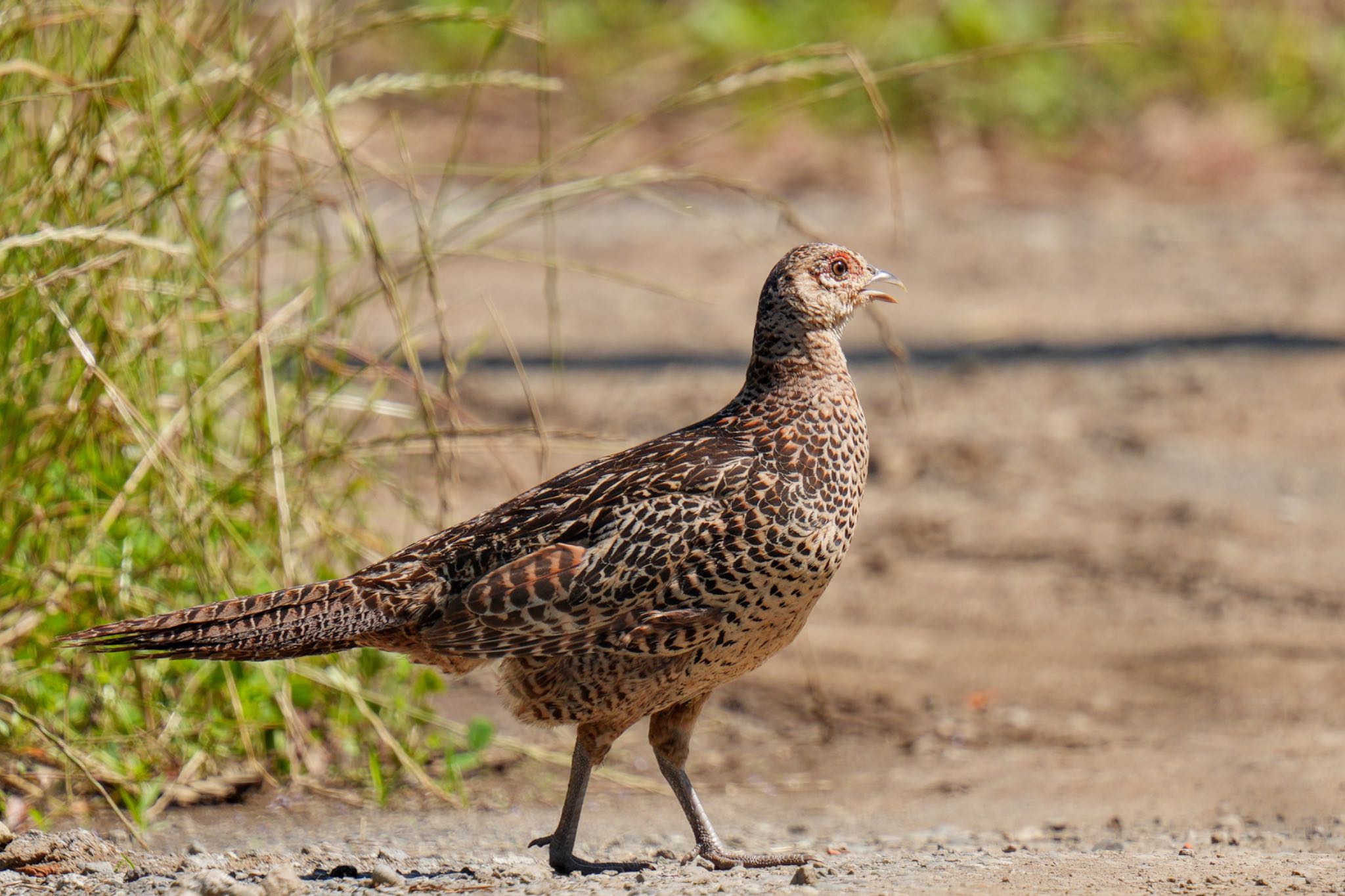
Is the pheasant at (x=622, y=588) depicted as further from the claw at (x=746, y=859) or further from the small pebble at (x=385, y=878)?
the small pebble at (x=385, y=878)

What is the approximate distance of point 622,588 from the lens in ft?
13.4

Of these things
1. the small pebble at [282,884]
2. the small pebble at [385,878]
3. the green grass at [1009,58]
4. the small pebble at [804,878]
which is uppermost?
the green grass at [1009,58]

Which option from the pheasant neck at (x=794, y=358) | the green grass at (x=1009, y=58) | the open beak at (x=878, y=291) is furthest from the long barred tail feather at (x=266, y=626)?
the green grass at (x=1009, y=58)

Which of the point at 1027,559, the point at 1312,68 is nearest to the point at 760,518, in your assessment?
the point at 1027,559

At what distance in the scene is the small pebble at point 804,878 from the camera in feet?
12.3

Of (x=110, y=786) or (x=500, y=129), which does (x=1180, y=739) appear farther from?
(x=500, y=129)

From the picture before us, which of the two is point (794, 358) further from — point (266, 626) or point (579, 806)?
point (266, 626)

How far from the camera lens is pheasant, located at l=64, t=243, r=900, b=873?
13.3 ft

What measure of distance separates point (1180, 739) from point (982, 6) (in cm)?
959

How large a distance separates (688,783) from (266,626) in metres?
1.17

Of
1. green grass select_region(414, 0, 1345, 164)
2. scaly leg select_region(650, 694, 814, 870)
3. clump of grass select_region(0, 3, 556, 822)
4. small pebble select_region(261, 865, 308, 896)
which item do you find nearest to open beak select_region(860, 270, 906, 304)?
clump of grass select_region(0, 3, 556, 822)

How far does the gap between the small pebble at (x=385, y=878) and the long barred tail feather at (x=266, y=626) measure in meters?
0.58

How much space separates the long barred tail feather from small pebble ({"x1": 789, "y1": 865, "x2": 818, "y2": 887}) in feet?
3.80

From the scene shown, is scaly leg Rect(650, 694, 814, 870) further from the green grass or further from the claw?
the green grass
